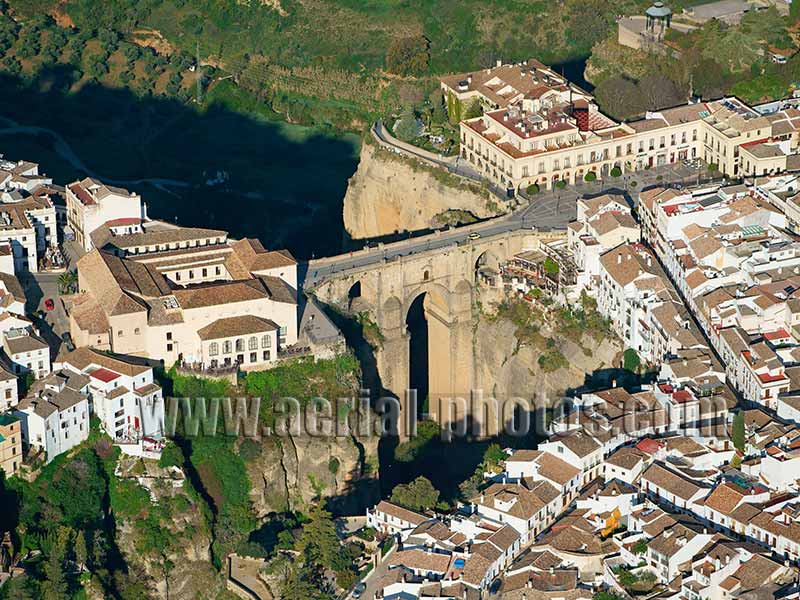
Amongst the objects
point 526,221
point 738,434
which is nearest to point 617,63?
point 526,221

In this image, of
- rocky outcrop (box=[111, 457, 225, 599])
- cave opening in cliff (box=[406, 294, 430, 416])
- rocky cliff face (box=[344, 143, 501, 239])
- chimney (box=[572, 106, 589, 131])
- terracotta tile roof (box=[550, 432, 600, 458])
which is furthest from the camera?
chimney (box=[572, 106, 589, 131])

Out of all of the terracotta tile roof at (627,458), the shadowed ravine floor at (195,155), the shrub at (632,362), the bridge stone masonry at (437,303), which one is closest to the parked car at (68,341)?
the bridge stone masonry at (437,303)

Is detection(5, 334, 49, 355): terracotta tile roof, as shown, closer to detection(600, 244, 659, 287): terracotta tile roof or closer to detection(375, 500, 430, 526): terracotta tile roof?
detection(375, 500, 430, 526): terracotta tile roof

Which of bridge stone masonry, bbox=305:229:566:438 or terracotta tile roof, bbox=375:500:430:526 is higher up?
bridge stone masonry, bbox=305:229:566:438

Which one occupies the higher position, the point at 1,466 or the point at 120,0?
the point at 120,0

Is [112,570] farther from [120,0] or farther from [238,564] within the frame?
[120,0]

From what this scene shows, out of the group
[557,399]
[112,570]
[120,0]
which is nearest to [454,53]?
[120,0]

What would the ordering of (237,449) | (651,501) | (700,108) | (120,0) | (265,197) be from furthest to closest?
(120,0), (265,197), (700,108), (237,449), (651,501)

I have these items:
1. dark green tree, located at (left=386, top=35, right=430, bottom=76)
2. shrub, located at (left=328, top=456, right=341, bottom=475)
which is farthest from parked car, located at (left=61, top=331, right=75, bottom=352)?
dark green tree, located at (left=386, top=35, right=430, bottom=76)
